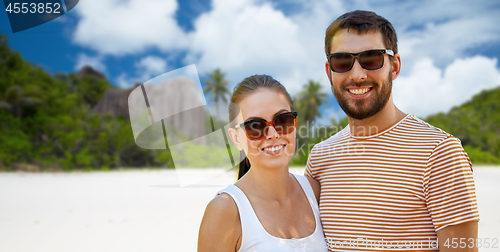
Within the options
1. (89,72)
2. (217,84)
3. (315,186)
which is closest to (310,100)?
(217,84)

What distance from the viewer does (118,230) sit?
13320 mm

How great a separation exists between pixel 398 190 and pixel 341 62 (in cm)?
98

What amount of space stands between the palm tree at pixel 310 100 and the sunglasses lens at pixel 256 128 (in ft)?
128

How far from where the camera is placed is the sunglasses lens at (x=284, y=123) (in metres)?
2.63

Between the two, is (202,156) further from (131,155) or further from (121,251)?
(121,251)

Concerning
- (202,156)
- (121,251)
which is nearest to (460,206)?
(121,251)

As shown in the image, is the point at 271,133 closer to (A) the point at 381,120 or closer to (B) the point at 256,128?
(B) the point at 256,128

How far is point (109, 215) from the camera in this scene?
1599 cm

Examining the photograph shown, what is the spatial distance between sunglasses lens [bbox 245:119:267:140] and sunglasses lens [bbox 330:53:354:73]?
676mm

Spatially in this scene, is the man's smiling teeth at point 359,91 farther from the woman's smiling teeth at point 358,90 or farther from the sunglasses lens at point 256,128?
the sunglasses lens at point 256,128

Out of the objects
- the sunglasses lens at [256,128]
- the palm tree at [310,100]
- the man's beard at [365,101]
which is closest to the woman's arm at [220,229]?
the sunglasses lens at [256,128]

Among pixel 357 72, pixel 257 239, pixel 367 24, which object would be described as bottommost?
pixel 257 239

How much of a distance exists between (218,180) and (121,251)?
1371 cm

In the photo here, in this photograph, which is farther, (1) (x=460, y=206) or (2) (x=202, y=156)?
(2) (x=202, y=156)
